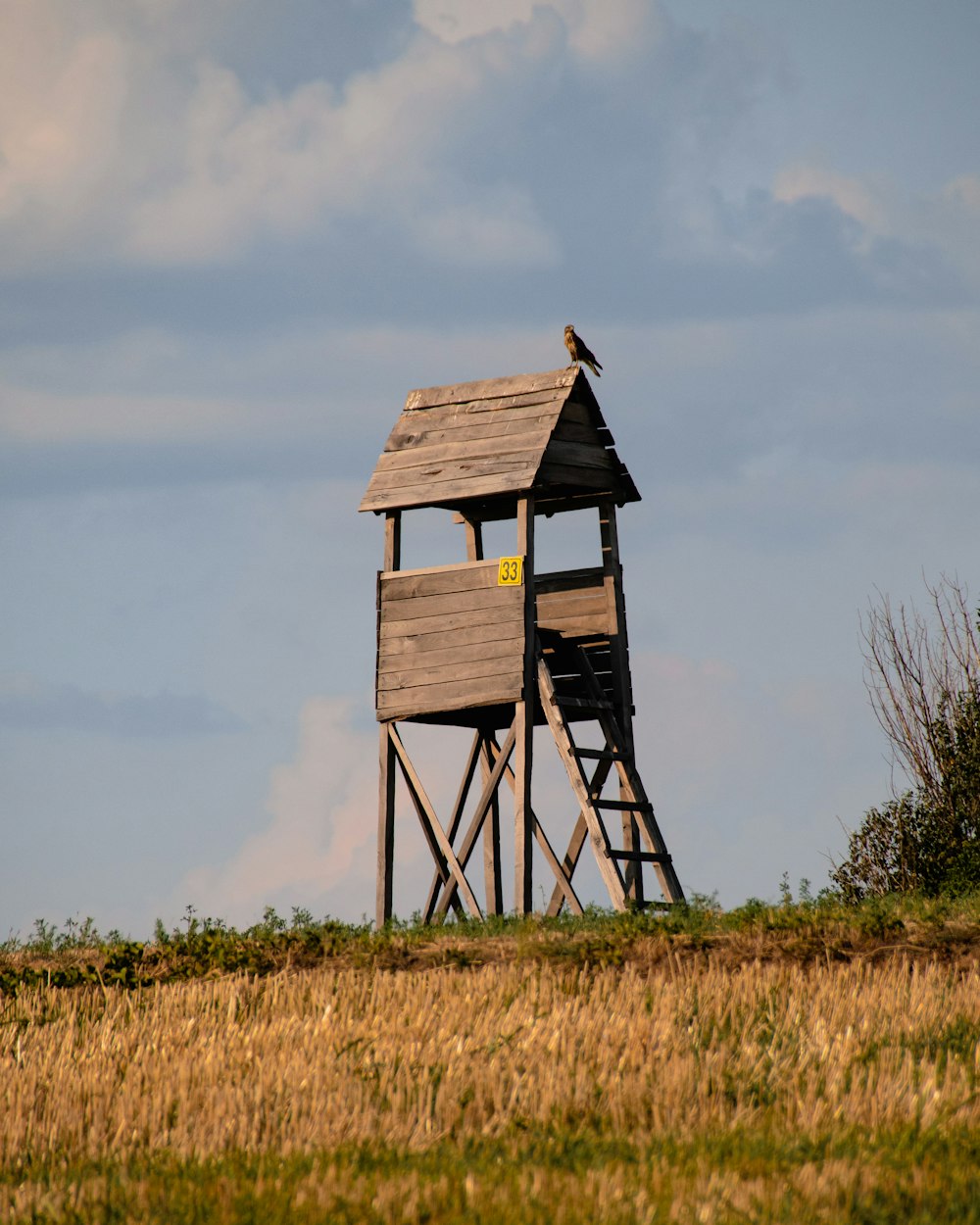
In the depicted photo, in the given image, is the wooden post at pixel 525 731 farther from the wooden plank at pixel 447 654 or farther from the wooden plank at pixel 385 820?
the wooden plank at pixel 385 820

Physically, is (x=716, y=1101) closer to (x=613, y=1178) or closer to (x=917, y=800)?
(x=613, y=1178)

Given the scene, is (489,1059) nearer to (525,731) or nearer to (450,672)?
(525,731)

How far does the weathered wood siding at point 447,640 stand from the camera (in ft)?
61.9

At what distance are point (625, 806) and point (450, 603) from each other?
3306mm

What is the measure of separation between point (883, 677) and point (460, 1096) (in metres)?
18.5

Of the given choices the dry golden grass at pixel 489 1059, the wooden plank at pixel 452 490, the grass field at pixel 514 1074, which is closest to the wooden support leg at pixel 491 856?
the wooden plank at pixel 452 490

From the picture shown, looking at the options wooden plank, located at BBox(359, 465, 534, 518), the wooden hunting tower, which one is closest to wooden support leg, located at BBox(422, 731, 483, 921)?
the wooden hunting tower

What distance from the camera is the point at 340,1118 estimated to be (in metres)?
9.53

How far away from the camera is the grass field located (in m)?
7.81

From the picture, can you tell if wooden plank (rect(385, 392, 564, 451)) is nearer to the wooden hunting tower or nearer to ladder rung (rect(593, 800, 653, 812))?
the wooden hunting tower

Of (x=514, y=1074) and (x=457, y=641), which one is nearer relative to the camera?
(x=514, y=1074)

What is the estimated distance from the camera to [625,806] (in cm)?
1970

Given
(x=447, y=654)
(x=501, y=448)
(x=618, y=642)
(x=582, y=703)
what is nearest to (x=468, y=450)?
(x=501, y=448)

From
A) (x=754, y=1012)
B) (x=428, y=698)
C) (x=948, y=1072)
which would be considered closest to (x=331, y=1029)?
(x=754, y=1012)
